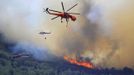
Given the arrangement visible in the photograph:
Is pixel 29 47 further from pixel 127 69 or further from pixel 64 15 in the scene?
pixel 64 15

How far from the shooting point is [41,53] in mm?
191500

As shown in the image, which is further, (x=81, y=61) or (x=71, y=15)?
(x=81, y=61)

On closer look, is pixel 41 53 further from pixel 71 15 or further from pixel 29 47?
pixel 71 15

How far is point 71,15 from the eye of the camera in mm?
96125

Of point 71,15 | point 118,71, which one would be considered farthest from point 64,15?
point 118,71

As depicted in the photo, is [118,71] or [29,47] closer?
[29,47]

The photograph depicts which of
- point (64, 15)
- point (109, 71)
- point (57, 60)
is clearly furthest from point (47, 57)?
point (64, 15)

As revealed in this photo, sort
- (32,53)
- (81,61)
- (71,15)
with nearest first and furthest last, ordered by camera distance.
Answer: (71,15) → (81,61) → (32,53)

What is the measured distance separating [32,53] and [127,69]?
1758 inches

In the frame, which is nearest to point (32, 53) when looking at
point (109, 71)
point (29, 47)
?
point (29, 47)

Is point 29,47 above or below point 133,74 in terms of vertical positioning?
above

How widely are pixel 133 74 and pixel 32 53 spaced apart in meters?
48.4

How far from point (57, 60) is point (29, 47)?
19.3 m

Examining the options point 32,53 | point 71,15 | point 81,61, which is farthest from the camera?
point 32,53
